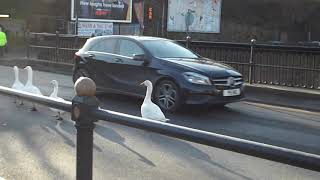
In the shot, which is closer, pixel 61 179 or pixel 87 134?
pixel 87 134

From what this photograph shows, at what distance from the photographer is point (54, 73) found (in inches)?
739

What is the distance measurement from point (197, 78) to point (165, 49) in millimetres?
1450

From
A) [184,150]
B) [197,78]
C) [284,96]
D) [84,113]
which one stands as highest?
[84,113]

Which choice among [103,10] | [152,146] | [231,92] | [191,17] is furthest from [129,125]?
[191,17]

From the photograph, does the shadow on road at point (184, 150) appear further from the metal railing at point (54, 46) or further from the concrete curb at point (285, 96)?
the metal railing at point (54, 46)

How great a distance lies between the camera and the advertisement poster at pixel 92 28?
1051 inches

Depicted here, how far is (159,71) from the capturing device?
10109mm

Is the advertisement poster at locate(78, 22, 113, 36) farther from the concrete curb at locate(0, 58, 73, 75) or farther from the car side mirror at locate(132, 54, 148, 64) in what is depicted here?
the car side mirror at locate(132, 54, 148, 64)

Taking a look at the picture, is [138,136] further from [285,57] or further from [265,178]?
[285,57]

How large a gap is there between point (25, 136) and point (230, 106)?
4.98 meters

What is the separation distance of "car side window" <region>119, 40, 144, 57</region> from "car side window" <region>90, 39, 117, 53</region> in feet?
0.84

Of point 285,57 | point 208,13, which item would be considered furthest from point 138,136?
point 208,13

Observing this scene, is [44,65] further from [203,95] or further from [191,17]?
[191,17]

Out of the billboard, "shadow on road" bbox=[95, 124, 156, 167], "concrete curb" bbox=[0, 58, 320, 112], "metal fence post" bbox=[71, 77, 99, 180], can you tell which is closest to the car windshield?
"concrete curb" bbox=[0, 58, 320, 112]
